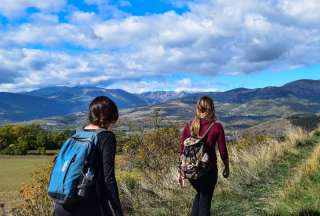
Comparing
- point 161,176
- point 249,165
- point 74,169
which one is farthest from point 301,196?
point 74,169

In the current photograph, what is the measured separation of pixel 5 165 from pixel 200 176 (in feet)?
232

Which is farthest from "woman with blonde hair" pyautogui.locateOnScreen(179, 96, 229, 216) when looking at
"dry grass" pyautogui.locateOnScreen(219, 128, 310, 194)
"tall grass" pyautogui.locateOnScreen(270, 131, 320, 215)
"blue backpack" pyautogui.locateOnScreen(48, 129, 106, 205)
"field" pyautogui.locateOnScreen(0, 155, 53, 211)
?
"field" pyautogui.locateOnScreen(0, 155, 53, 211)

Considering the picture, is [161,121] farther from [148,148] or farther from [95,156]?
[95,156]

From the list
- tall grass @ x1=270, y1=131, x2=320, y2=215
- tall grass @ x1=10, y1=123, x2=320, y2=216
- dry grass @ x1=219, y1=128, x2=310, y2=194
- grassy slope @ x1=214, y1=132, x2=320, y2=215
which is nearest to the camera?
tall grass @ x1=270, y1=131, x2=320, y2=215

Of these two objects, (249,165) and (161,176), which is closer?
(161,176)

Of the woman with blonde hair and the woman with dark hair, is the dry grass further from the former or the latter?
the woman with dark hair

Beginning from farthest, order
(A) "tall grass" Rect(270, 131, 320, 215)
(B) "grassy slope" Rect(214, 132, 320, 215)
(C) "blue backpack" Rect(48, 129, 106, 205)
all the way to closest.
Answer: (B) "grassy slope" Rect(214, 132, 320, 215)
(A) "tall grass" Rect(270, 131, 320, 215)
(C) "blue backpack" Rect(48, 129, 106, 205)

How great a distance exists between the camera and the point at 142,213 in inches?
333

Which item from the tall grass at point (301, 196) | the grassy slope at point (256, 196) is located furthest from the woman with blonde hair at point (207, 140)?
the grassy slope at point (256, 196)

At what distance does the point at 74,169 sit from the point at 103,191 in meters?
0.30

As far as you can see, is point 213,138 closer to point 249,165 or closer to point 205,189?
point 205,189

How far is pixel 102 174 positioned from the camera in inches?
167

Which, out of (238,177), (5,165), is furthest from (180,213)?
(5,165)

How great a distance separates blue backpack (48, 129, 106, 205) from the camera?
163 inches
